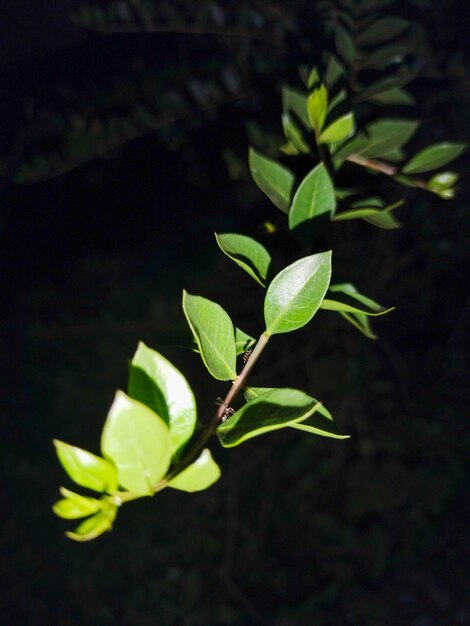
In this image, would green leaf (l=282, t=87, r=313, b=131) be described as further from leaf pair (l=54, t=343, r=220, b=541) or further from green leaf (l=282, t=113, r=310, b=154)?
leaf pair (l=54, t=343, r=220, b=541)

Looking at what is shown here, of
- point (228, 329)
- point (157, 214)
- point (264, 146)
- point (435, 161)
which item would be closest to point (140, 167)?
point (157, 214)

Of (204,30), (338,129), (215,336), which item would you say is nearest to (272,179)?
(338,129)

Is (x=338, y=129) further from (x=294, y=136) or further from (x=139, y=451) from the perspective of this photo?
(x=139, y=451)

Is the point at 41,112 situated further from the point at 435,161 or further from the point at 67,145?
the point at 435,161

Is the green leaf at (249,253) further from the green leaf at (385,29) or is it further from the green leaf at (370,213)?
the green leaf at (385,29)

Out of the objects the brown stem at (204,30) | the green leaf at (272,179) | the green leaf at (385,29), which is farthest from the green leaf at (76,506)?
the brown stem at (204,30)

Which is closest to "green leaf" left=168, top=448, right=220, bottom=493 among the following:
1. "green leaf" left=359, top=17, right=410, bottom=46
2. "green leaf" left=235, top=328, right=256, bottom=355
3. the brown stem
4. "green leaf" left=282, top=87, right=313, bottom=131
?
"green leaf" left=235, top=328, right=256, bottom=355

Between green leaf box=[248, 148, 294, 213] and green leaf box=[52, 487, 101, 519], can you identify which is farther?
green leaf box=[248, 148, 294, 213]
